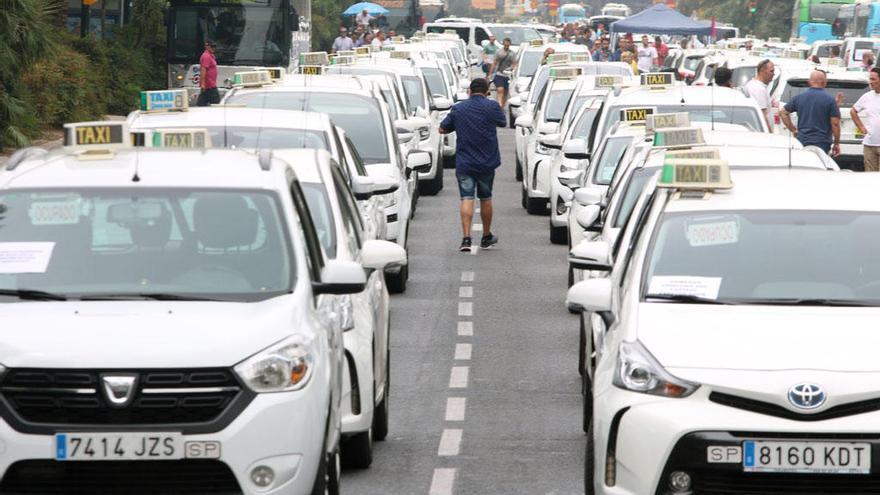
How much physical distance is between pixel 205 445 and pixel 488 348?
23.7 feet

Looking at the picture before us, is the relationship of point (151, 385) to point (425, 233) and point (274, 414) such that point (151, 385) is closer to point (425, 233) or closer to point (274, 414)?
point (274, 414)

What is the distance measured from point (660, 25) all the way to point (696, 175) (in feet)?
140

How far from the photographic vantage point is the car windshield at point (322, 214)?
32.9ft

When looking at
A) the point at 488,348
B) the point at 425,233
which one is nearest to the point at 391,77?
the point at 425,233

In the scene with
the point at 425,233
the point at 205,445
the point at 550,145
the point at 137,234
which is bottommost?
the point at 425,233

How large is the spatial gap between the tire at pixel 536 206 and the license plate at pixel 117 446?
17.4m

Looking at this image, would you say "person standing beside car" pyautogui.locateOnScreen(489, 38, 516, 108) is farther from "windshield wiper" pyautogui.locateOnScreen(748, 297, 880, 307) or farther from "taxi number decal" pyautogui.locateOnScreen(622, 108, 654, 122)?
"windshield wiper" pyautogui.locateOnScreen(748, 297, 880, 307)

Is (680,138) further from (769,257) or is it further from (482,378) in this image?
(769,257)

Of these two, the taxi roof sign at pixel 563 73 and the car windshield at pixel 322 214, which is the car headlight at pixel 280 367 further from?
the taxi roof sign at pixel 563 73

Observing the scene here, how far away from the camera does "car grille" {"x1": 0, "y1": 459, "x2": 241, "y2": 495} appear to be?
711 cm

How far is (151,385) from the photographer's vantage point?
714cm

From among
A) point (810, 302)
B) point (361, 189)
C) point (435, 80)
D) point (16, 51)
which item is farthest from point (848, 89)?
point (810, 302)

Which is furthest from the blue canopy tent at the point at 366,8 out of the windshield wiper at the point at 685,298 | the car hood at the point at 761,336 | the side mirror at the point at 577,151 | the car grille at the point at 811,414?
the car grille at the point at 811,414

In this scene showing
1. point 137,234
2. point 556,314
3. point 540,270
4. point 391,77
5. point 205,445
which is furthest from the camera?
point 391,77
